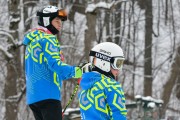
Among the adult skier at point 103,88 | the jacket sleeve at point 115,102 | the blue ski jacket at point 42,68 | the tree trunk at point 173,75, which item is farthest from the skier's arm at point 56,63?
the tree trunk at point 173,75

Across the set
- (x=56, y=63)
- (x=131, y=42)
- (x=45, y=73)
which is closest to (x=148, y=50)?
(x=131, y=42)

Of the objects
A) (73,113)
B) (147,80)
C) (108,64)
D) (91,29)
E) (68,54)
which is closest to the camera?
(108,64)

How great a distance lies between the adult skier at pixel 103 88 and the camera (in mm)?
3785

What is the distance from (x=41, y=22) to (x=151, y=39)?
14630 millimetres

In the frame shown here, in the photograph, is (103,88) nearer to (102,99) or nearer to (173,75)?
(102,99)

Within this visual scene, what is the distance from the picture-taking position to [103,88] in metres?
3.81

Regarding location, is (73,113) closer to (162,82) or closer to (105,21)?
(105,21)

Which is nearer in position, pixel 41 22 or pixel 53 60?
pixel 53 60

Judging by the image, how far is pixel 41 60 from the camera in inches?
191

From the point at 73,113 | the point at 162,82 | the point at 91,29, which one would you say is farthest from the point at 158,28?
the point at 73,113

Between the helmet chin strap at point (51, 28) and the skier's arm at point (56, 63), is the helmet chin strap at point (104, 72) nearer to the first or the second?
the skier's arm at point (56, 63)

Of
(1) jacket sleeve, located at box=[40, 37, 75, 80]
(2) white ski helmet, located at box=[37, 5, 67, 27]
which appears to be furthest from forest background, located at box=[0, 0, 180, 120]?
(1) jacket sleeve, located at box=[40, 37, 75, 80]

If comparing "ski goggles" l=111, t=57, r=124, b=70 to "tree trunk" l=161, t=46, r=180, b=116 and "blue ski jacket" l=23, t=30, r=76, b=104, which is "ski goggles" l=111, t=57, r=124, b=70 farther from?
"tree trunk" l=161, t=46, r=180, b=116

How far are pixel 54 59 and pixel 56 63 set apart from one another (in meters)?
0.05
